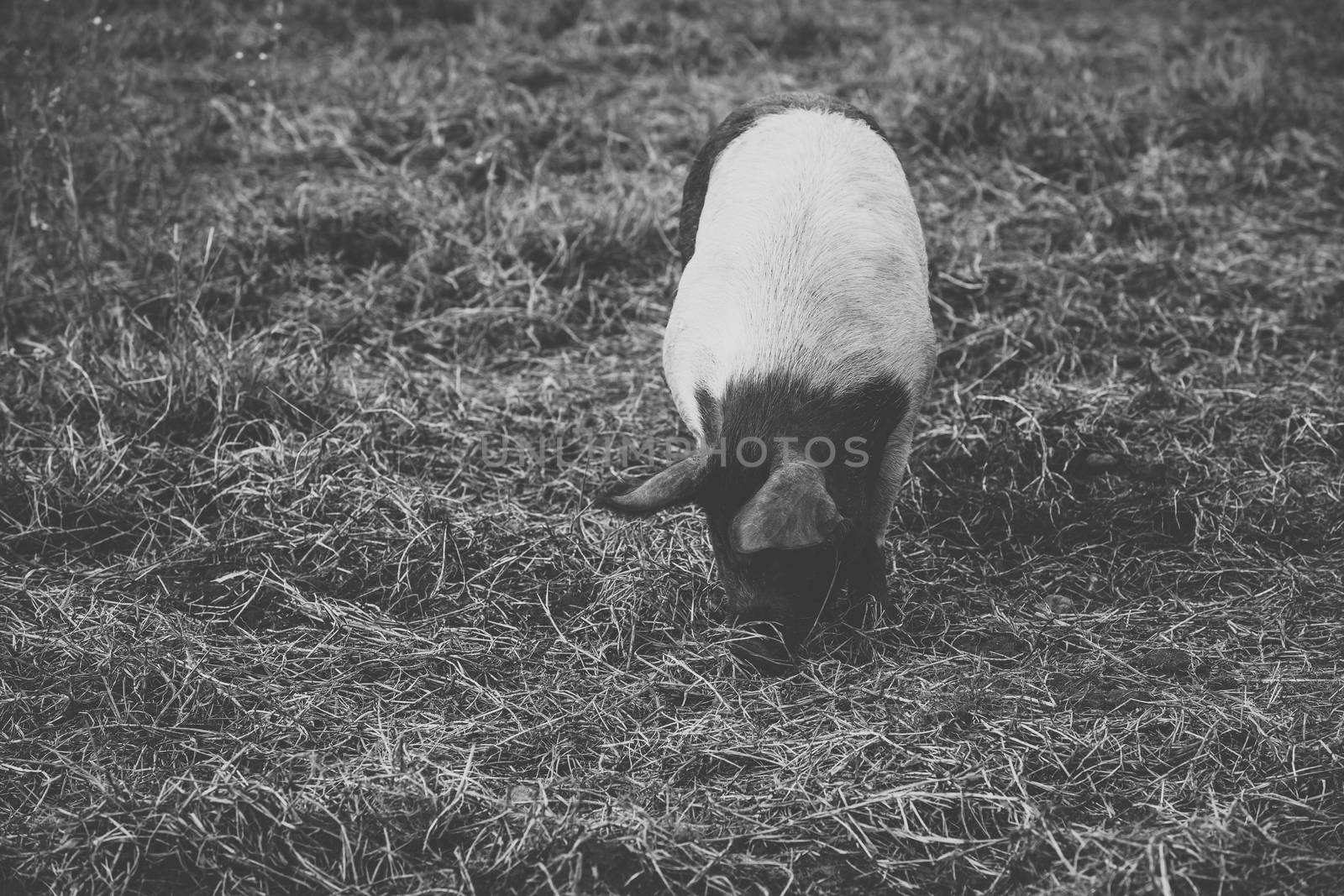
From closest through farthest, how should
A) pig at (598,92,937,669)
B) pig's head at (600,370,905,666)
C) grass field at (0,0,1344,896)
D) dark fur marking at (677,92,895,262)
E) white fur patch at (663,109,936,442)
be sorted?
→ grass field at (0,0,1344,896) → pig's head at (600,370,905,666) → pig at (598,92,937,669) → white fur patch at (663,109,936,442) → dark fur marking at (677,92,895,262)

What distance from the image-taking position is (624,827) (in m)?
2.64

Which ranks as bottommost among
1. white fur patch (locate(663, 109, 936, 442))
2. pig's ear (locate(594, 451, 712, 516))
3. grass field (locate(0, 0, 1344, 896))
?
grass field (locate(0, 0, 1344, 896))

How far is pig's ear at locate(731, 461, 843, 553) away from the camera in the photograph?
277cm

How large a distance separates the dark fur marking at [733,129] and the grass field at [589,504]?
73cm

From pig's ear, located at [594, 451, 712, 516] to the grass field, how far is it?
2.01 ft

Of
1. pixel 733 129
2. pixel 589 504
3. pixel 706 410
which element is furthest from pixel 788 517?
pixel 733 129

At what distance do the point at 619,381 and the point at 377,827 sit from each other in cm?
248

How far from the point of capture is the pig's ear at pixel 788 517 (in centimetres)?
277

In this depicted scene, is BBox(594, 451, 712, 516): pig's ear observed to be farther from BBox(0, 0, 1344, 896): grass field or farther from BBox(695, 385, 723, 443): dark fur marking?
BBox(0, 0, 1344, 896): grass field

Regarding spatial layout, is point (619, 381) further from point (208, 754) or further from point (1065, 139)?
point (1065, 139)

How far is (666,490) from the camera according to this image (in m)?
2.90

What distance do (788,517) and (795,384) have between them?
0.49 meters

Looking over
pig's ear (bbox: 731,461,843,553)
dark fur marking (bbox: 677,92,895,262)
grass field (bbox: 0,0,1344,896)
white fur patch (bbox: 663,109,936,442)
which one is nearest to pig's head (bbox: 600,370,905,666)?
pig's ear (bbox: 731,461,843,553)

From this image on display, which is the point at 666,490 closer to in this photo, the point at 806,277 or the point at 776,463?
the point at 776,463
